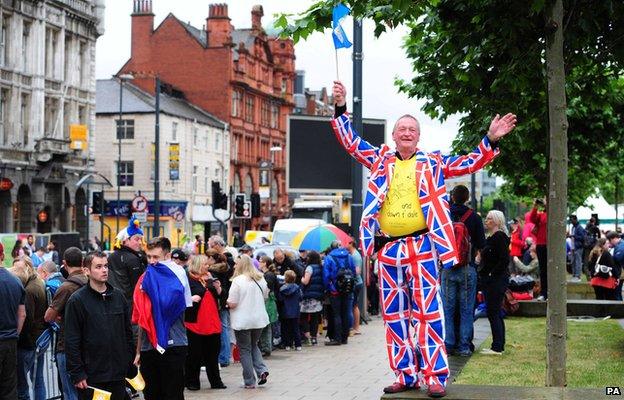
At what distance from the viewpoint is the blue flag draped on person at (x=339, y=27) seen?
9359 mm

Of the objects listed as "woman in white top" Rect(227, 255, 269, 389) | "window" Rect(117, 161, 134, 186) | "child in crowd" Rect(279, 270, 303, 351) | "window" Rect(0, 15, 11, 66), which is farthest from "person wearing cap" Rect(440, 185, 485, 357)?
"window" Rect(117, 161, 134, 186)

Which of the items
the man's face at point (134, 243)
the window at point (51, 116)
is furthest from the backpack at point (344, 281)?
the window at point (51, 116)

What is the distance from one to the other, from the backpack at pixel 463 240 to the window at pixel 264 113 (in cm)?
9107

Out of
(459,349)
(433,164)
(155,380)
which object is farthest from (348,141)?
(459,349)

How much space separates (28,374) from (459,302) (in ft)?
17.1

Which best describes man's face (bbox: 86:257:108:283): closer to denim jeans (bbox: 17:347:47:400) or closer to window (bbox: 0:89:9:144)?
denim jeans (bbox: 17:347:47:400)

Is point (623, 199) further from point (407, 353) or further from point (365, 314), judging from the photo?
point (407, 353)

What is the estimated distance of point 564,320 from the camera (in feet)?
30.3

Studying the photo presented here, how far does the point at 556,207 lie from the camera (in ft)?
30.3

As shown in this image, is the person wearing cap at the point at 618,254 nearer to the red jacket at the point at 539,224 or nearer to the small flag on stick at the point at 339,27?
the red jacket at the point at 539,224

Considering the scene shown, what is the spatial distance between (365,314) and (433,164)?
18654mm

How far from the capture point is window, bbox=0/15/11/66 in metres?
56.8

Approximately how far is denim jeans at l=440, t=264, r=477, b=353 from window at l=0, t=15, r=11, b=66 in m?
46.6

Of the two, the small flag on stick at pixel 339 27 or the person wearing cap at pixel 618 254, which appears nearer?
the small flag on stick at pixel 339 27
